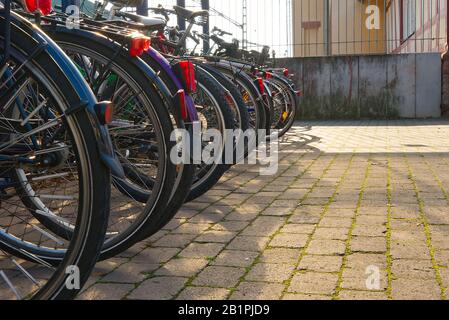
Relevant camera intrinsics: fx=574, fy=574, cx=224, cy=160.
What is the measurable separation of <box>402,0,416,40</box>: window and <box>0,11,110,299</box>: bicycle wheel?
49.9ft

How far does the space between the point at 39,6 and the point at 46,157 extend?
0.59m

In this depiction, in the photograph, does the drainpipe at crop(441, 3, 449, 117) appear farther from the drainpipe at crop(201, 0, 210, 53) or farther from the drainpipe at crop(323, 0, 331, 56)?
the drainpipe at crop(201, 0, 210, 53)

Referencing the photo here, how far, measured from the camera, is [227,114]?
163 inches

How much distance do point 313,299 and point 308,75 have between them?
427 inches

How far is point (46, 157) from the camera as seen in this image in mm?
2316

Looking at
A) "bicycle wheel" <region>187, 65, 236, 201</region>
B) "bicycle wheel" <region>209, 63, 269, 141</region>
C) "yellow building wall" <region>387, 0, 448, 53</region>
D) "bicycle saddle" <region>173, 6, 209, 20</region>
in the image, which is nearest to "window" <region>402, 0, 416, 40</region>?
"yellow building wall" <region>387, 0, 448, 53</region>

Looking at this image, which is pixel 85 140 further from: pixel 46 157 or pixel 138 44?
pixel 138 44

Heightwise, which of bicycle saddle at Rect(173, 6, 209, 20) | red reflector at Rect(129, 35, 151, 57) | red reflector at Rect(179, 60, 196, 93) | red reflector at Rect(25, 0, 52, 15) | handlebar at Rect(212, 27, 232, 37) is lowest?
red reflector at Rect(179, 60, 196, 93)

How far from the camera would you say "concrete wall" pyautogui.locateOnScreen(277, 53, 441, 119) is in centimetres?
1184

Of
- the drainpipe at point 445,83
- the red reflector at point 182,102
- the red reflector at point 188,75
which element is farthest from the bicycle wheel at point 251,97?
the drainpipe at point 445,83

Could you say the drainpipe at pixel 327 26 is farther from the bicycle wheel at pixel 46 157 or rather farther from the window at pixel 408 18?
the bicycle wheel at pixel 46 157

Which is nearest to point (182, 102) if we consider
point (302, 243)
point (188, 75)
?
point (188, 75)

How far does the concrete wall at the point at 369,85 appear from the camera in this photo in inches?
466

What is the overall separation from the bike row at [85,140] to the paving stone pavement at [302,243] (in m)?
0.24
